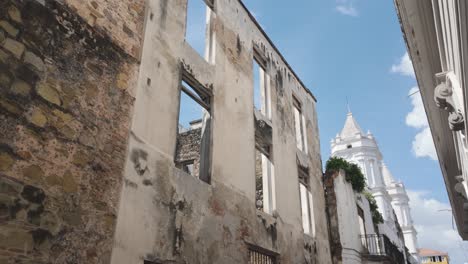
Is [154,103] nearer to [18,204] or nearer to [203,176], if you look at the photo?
[203,176]

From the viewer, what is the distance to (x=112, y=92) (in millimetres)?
6105

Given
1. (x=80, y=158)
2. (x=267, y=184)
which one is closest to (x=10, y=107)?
(x=80, y=158)

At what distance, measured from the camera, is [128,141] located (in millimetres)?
6191

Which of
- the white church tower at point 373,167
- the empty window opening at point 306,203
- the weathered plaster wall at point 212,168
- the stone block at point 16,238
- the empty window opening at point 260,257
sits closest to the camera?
the stone block at point 16,238

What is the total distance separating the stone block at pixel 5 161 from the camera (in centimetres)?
446

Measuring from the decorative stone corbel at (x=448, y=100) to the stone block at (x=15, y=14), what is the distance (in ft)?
17.2

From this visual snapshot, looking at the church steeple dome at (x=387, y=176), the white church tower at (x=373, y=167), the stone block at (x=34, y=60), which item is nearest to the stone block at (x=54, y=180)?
the stone block at (x=34, y=60)

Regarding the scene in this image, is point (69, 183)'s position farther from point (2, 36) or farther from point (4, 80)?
point (2, 36)

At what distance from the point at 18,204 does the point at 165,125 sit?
3.03 meters

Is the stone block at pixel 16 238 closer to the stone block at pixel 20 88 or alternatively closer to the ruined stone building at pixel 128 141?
the ruined stone building at pixel 128 141

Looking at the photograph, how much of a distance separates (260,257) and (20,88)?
635 centimetres

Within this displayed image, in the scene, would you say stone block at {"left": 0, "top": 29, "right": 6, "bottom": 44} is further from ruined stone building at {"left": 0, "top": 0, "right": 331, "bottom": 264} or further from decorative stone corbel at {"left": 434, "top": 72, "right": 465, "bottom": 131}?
decorative stone corbel at {"left": 434, "top": 72, "right": 465, "bottom": 131}

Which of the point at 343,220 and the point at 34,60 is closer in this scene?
the point at 34,60

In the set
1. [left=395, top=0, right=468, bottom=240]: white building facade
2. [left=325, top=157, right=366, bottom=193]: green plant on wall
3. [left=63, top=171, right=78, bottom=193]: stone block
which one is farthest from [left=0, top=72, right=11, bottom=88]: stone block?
[left=325, top=157, right=366, bottom=193]: green plant on wall
